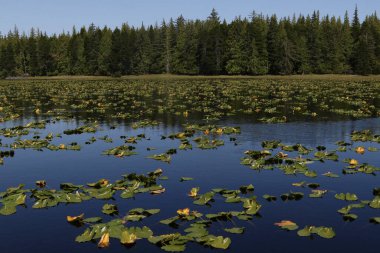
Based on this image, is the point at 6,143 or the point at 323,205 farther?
the point at 6,143

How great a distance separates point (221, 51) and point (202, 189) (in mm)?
105096

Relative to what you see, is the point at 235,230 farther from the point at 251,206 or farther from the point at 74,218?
the point at 74,218

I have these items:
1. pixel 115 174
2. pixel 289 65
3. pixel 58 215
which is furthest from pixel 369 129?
pixel 289 65

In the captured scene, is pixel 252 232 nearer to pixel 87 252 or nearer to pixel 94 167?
pixel 87 252

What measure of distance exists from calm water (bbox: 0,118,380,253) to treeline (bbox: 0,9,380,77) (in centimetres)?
9158

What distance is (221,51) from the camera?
4582 inches

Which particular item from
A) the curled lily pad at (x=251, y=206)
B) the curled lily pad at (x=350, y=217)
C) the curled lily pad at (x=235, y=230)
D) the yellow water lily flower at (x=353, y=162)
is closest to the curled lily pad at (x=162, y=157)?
the curled lily pad at (x=251, y=206)

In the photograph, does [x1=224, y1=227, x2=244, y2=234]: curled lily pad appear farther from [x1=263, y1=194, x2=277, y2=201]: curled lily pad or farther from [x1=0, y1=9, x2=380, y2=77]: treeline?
[x1=0, y1=9, x2=380, y2=77]: treeline

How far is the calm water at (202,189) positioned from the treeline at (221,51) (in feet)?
300

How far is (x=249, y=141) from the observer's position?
876 inches

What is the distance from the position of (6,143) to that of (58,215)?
12.2 m

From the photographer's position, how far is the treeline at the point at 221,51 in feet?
372

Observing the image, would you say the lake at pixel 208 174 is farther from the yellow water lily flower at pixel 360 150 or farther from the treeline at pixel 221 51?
the treeline at pixel 221 51

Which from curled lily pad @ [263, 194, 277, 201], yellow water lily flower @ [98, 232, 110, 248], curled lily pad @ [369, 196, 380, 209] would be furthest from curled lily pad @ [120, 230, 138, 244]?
curled lily pad @ [369, 196, 380, 209]
